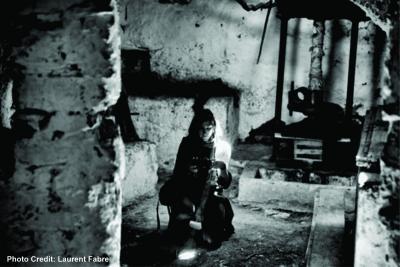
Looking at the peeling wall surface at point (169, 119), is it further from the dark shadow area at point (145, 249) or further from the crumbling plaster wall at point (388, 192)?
the crumbling plaster wall at point (388, 192)

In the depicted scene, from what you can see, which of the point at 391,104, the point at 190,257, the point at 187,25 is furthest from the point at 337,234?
the point at 187,25

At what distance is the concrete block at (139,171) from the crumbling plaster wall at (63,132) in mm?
4014

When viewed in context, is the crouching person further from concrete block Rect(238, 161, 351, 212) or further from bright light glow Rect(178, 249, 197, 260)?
concrete block Rect(238, 161, 351, 212)

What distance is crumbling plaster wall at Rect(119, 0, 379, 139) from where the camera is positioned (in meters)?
7.56

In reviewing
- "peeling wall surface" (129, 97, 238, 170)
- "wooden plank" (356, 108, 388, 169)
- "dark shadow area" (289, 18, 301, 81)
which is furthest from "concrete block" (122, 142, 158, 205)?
"wooden plank" (356, 108, 388, 169)

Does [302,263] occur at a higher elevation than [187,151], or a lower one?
lower

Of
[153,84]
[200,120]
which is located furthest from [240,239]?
[153,84]

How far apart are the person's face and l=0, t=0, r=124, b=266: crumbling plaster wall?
9.24ft

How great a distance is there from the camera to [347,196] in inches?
223

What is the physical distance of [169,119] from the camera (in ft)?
24.8

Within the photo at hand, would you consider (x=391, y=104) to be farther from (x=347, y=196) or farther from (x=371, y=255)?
(x=347, y=196)

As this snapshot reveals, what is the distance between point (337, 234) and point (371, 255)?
202 centimetres

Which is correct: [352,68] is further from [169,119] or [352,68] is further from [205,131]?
[169,119]

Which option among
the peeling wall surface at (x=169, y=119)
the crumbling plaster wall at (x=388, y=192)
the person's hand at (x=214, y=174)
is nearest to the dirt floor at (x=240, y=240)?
the person's hand at (x=214, y=174)
